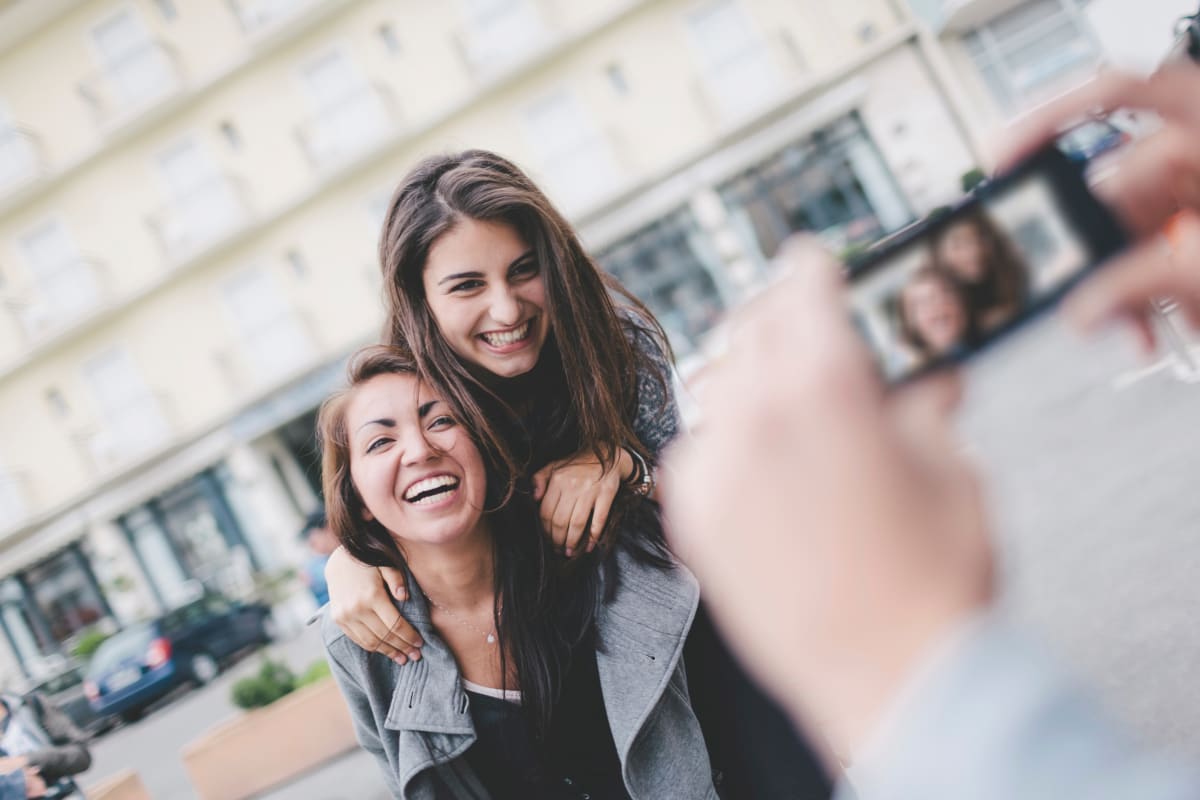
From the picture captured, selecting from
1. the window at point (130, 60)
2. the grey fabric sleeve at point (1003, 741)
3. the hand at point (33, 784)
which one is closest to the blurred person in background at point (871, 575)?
the grey fabric sleeve at point (1003, 741)

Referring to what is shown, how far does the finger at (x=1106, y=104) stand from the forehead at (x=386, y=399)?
3.39 ft

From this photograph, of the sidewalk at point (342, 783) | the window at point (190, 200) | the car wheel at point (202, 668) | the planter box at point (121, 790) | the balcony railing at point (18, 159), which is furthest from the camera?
the balcony railing at point (18, 159)

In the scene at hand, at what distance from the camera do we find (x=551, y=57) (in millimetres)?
11820

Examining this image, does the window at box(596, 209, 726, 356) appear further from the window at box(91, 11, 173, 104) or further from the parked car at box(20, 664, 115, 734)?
the parked car at box(20, 664, 115, 734)

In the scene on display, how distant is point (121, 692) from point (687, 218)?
1005cm

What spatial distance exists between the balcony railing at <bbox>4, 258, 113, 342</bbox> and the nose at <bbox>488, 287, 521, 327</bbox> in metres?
14.1

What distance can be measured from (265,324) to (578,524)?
41.6ft

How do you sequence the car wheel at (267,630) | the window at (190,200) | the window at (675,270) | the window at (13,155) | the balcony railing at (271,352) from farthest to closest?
the window at (13,155)
the window at (190,200)
the balcony railing at (271,352)
the window at (675,270)
the car wheel at (267,630)

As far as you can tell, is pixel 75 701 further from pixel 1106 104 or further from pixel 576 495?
pixel 1106 104

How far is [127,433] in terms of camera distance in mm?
13102

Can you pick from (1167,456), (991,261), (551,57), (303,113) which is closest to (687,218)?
(551,57)

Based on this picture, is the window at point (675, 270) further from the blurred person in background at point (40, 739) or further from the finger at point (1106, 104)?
the finger at point (1106, 104)

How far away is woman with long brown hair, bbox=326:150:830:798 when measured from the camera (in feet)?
4.49

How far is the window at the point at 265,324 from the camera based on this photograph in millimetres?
12438
